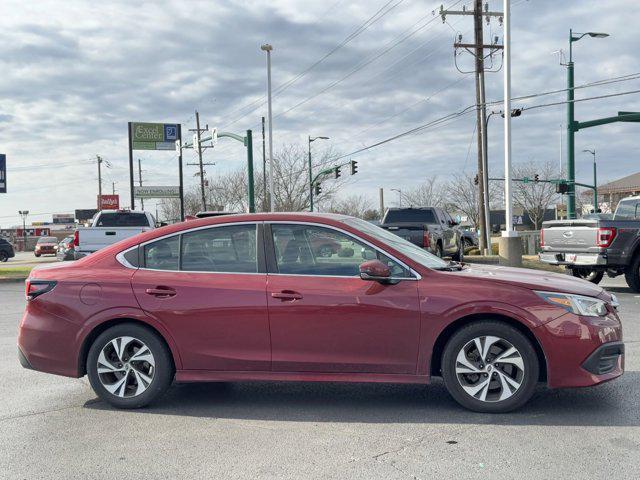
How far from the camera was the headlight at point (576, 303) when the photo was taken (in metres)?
4.75

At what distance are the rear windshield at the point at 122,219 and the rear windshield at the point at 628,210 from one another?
37.7ft

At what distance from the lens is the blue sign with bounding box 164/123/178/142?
45.2 meters

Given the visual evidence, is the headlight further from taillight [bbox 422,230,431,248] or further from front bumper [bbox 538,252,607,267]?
taillight [bbox 422,230,431,248]

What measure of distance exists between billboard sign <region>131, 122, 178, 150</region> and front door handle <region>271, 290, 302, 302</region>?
41905 millimetres

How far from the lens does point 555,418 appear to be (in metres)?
4.75

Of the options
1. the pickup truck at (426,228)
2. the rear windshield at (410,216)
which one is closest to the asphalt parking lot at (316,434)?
the pickup truck at (426,228)

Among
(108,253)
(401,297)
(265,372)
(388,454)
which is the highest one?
(108,253)

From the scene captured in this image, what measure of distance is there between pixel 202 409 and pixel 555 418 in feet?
9.11

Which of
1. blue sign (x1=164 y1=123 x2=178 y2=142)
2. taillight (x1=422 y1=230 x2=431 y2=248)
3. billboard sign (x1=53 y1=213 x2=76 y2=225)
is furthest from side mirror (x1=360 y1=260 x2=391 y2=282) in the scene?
billboard sign (x1=53 y1=213 x2=76 y2=225)

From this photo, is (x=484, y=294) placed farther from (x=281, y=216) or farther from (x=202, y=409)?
(x=202, y=409)

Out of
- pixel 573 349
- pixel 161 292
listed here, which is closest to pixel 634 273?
pixel 573 349

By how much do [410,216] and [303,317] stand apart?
13400mm

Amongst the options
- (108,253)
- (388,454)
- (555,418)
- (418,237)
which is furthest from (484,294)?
(418,237)

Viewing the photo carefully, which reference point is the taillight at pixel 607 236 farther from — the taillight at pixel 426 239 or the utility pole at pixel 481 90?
the utility pole at pixel 481 90
